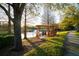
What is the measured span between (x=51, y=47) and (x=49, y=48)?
4cm

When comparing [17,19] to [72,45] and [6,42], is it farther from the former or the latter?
[72,45]

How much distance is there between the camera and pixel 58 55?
5066 millimetres

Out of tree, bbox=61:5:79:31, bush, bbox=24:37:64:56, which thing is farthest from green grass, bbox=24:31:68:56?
tree, bbox=61:5:79:31

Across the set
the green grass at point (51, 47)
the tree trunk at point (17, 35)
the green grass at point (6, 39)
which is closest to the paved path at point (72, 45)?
the green grass at point (51, 47)

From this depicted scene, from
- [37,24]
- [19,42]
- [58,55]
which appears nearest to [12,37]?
[19,42]

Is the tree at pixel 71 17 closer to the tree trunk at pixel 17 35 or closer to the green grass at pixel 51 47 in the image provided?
the green grass at pixel 51 47

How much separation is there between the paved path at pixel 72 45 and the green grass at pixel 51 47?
0.08 m

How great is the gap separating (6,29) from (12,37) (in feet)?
0.54

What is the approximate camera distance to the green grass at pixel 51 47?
5082 mm

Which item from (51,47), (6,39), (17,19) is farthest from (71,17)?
(6,39)

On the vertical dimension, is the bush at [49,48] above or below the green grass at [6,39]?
below

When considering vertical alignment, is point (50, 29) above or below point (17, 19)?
below

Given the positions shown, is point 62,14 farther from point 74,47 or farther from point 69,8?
point 74,47

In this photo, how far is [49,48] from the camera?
16.8ft
